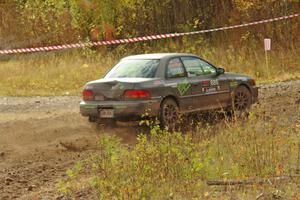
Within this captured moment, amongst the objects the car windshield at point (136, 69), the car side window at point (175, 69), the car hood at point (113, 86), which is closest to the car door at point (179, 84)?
the car side window at point (175, 69)

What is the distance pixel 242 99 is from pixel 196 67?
140 centimetres

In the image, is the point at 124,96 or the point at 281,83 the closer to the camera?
the point at 124,96

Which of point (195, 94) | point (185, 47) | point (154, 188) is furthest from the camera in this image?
point (185, 47)

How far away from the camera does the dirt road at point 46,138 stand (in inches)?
387

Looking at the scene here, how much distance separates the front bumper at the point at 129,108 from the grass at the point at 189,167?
112 inches

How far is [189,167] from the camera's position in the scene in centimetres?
850

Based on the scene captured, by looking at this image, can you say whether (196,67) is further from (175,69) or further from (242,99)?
(242,99)

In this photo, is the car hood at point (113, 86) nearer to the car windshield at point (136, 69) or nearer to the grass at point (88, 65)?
the car windshield at point (136, 69)

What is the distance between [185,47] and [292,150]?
60.9 feet

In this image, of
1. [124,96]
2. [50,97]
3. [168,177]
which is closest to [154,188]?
[168,177]

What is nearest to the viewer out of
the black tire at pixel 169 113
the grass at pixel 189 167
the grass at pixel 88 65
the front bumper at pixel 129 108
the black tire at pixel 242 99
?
the grass at pixel 189 167

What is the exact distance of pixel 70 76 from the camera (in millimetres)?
22516

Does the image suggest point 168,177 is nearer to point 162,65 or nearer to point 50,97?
point 162,65

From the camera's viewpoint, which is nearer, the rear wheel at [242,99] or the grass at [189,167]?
the grass at [189,167]
